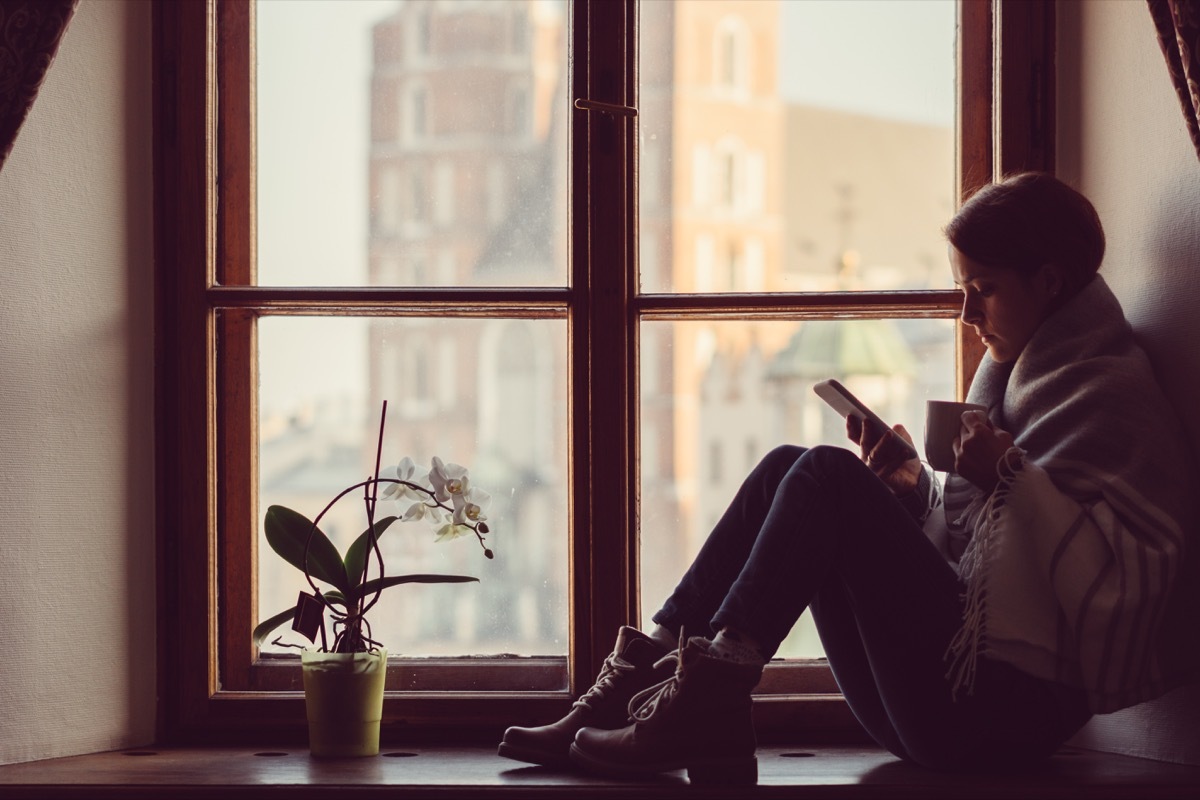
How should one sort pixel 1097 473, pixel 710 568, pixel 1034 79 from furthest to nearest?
pixel 1034 79, pixel 710 568, pixel 1097 473

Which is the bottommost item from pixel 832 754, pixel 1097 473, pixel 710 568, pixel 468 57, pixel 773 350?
pixel 832 754

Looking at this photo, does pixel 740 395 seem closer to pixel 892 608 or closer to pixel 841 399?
pixel 841 399

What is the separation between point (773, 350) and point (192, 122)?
104 cm

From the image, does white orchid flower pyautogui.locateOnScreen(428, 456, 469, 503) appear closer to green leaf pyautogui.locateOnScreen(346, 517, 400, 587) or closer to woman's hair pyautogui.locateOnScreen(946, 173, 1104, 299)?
green leaf pyautogui.locateOnScreen(346, 517, 400, 587)

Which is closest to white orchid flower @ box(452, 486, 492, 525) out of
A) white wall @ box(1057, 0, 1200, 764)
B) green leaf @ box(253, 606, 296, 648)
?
green leaf @ box(253, 606, 296, 648)

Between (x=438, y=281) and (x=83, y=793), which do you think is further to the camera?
(x=438, y=281)

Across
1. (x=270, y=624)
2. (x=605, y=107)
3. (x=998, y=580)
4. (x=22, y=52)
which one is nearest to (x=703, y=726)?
(x=998, y=580)

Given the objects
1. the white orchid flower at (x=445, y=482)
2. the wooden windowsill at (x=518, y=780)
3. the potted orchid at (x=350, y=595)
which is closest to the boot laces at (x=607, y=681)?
the wooden windowsill at (x=518, y=780)

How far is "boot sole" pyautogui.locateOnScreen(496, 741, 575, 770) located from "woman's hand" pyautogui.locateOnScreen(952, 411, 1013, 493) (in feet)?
2.17

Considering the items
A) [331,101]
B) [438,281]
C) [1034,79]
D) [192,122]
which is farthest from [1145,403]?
[192,122]

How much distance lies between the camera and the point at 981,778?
1.51 m

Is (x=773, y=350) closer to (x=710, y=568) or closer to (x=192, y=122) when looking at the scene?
(x=710, y=568)

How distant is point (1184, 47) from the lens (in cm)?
149

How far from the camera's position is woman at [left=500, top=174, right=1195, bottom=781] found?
1.47 meters
